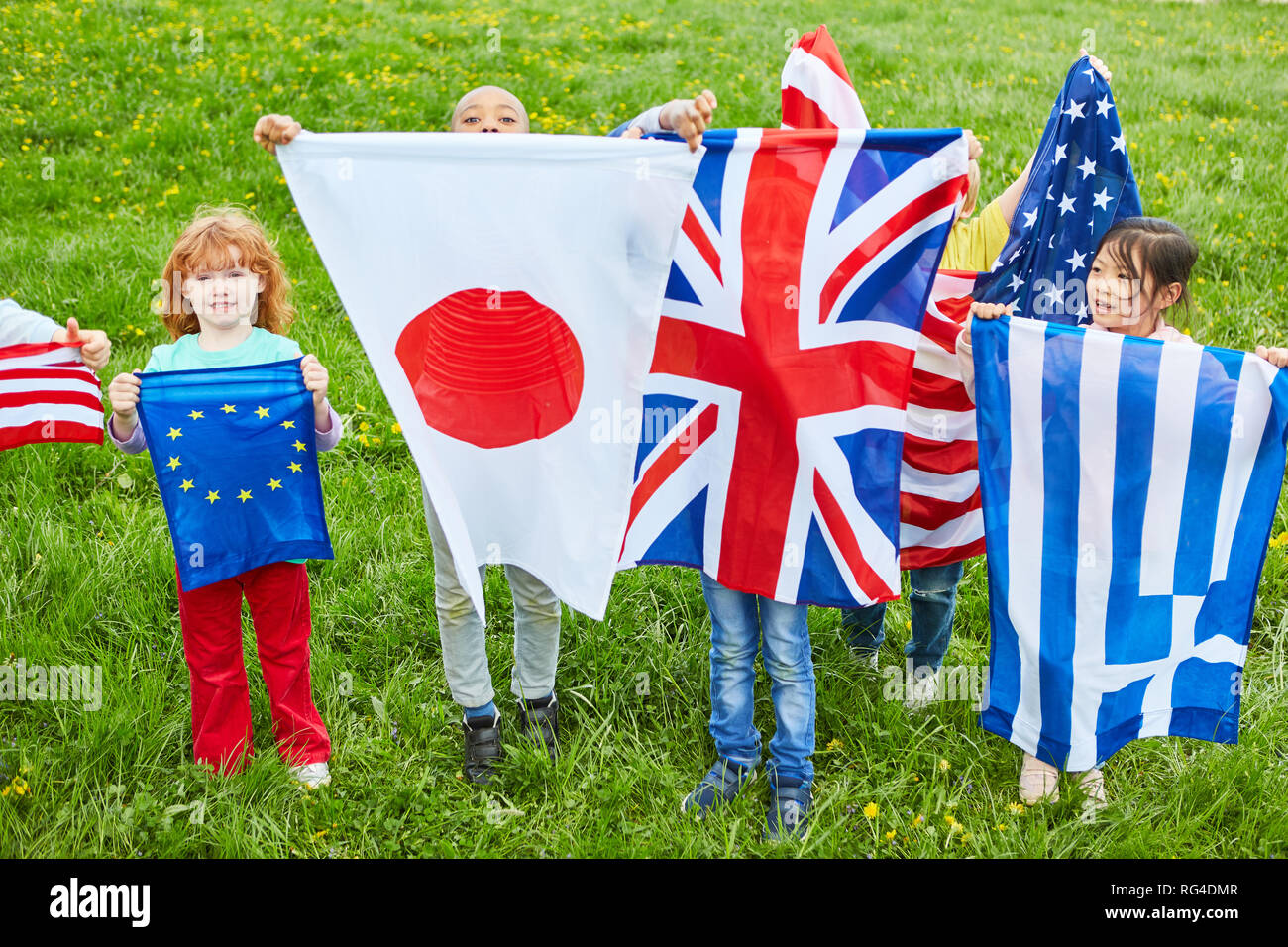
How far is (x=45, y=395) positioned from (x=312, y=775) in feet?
4.27

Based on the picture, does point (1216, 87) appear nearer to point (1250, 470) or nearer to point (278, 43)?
point (1250, 470)

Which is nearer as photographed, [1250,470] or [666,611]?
[1250,470]

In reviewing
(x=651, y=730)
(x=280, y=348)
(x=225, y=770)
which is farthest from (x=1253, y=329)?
(x=225, y=770)

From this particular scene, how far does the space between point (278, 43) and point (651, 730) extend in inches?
308

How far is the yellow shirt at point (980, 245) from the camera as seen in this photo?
3.15 m

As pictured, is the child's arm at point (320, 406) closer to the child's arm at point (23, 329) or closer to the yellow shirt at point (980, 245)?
the child's arm at point (23, 329)

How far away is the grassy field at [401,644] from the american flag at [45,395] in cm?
89

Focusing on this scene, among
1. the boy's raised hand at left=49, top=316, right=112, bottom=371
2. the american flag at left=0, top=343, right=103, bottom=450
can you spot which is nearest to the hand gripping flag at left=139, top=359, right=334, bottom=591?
the boy's raised hand at left=49, top=316, right=112, bottom=371

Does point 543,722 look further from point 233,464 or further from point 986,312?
point 986,312

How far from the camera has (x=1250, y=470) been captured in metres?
2.69

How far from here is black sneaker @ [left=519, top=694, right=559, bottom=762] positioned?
123 inches

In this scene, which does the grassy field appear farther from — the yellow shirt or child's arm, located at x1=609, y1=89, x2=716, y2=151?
child's arm, located at x1=609, y1=89, x2=716, y2=151

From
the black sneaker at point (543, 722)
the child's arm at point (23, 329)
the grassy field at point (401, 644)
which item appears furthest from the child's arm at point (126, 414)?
the black sneaker at point (543, 722)

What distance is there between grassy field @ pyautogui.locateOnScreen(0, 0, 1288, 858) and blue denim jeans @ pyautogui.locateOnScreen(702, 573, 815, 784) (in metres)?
0.18
